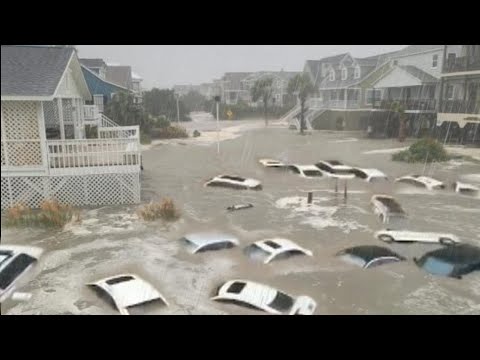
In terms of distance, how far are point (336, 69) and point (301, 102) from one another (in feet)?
7.55

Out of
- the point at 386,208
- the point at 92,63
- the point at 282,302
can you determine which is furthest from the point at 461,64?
the point at 282,302

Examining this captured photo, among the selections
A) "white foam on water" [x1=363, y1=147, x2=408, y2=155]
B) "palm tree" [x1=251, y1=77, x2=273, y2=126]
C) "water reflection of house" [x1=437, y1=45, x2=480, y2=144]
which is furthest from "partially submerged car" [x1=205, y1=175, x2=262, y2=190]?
"water reflection of house" [x1=437, y1=45, x2=480, y2=144]

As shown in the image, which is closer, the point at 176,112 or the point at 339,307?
the point at 339,307

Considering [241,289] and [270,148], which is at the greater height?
[270,148]

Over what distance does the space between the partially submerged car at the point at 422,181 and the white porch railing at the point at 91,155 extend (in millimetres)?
7295

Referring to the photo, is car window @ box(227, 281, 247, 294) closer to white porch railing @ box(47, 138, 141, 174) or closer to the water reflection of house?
white porch railing @ box(47, 138, 141, 174)

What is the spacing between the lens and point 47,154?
317 inches

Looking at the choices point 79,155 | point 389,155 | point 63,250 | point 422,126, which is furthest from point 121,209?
point 422,126

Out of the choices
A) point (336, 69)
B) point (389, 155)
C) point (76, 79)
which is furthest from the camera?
point (336, 69)

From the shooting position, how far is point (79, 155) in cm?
830

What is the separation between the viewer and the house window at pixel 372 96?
17906 millimetres

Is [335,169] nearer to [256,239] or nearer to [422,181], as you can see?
[422,181]

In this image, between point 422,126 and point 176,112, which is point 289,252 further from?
point 422,126

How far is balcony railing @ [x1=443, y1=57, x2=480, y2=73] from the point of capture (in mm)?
14711
